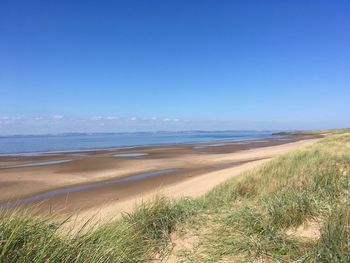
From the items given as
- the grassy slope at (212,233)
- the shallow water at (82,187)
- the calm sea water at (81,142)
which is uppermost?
the grassy slope at (212,233)

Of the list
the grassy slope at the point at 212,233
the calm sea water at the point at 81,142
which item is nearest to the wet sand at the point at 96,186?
the grassy slope at the point at 212,233

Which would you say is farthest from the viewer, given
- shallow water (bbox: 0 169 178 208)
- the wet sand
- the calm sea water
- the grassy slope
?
the calm sea water

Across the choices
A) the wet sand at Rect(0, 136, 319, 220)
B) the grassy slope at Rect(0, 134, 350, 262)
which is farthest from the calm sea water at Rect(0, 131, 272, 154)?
the grassy slope at Rect(0, 134, 350, 262)

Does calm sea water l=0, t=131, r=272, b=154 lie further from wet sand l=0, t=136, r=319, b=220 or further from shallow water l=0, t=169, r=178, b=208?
shallow water l=0, t=169, r=178, b=208

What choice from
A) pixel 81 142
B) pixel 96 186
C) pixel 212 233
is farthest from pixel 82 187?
pixel 81 142

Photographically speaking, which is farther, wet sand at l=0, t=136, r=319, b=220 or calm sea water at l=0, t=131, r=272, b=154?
calm sea water at l=0, t=131, r=272, b=154

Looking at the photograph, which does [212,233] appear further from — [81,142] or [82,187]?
[81,142]

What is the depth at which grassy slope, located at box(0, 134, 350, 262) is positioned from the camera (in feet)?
10.4

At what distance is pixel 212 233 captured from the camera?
4.82 meters

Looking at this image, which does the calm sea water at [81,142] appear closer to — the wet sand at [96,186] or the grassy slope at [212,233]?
the wet sand at [96,186]

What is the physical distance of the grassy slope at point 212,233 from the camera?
3158 millimetres

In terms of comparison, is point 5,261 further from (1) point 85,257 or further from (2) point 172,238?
(2) point 172,238

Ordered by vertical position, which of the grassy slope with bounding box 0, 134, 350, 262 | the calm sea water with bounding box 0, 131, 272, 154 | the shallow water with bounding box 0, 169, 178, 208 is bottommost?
the shallow water with bounding box 0, 169, 178, 208

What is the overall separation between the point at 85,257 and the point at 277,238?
2.62m
